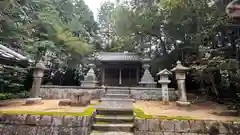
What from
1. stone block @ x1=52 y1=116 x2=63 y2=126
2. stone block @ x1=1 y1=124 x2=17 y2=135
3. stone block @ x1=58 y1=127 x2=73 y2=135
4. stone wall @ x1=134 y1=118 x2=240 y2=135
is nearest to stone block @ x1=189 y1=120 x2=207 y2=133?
stone wall @ x1=134 y1=118 x2=240 y2=135

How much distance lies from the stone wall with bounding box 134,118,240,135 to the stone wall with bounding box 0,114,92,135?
142 centimetres

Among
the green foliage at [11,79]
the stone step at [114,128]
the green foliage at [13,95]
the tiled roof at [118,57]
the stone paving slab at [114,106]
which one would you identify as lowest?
the stone step at [114,128]

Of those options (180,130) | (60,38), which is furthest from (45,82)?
(180,130)

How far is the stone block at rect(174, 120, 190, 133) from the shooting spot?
4.26 meters

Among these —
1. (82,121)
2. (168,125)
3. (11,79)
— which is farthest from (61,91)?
(168,125)

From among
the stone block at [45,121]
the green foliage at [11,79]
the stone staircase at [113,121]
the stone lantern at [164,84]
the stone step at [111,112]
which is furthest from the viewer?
the green foliage at [11,79]

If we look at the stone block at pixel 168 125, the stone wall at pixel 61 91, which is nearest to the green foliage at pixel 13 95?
the stone wall at pixel 61 91

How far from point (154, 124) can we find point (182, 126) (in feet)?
2.31

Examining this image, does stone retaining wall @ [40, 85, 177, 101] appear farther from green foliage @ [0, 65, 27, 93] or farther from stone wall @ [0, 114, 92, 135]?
stone wall @ [0, 114, 92, 135]

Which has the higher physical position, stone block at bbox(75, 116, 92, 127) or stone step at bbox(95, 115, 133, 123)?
stone block at bbox(75, 116, 92, 127)

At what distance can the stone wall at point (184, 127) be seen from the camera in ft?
13.8

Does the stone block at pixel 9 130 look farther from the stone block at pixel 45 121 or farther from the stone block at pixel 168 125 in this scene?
the stone block at pixel 168 125

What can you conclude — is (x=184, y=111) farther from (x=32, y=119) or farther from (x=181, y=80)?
(x=32, y=119)

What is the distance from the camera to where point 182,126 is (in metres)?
4.29
